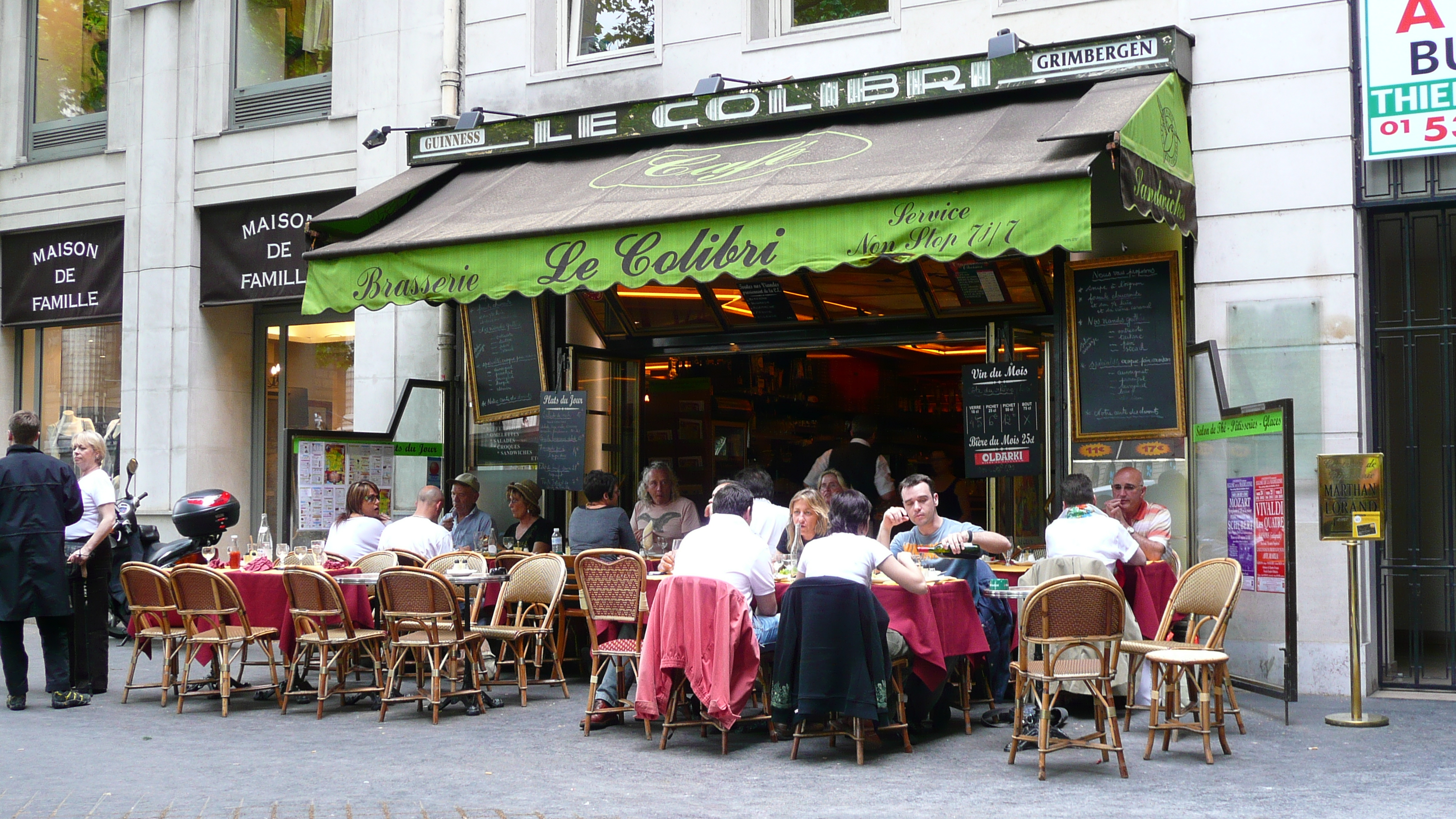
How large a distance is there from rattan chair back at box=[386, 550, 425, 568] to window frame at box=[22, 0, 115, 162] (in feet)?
24.8

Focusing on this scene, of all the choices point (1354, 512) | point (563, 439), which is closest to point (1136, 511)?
point (1354, 512)

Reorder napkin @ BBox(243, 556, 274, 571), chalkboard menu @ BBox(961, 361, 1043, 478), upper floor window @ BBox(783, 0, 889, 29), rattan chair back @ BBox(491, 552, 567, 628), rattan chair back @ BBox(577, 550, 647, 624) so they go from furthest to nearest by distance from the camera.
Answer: upper floor window @ BBox(783, 0, 889, 29)
chalkboard menu @ BBox(961, 361, 1043, 478)
napkin @ BBox(243, 556, 274, 571)
rattan chair back @ BBox(491, 552, 567, 628)
rattan chair back @ BBox(577, 550, 647, 624)

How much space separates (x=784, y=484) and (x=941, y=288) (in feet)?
11.5

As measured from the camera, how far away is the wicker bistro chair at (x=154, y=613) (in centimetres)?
852

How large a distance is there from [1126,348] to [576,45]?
546 cm

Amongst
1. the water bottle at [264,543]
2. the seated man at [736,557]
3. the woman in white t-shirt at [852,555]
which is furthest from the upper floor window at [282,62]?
the woman in white t-shirt at [852,555]

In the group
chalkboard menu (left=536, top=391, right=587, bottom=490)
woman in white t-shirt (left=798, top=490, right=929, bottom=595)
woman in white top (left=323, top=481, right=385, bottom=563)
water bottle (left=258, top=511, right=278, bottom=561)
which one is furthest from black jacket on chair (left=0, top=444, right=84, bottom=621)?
woman in white t-shirt (left=798, top=490, right=929, bottom=595)

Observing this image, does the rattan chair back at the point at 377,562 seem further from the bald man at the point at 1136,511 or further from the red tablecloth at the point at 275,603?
the bald man at the point at 1136,511

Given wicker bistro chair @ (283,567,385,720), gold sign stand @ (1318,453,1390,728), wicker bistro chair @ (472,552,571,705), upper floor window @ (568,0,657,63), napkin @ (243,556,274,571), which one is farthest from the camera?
upper floor window @ (568,0,657,63)

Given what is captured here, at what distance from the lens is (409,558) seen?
29.3 ft

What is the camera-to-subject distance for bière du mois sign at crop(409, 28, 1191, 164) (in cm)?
882

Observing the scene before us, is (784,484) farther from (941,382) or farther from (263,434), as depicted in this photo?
(263,434)

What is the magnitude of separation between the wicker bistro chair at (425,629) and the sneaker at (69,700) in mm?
1904

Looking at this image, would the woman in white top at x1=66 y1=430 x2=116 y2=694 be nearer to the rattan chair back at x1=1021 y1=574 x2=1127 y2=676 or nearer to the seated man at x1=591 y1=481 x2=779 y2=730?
the seated man at x1=591 y1=481 x2=779 y2=730
